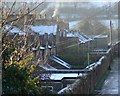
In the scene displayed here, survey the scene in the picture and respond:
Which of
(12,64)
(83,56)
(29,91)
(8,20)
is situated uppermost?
(8,20)

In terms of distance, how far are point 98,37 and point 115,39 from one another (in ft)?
5.98

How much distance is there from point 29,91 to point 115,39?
3585 centimetres

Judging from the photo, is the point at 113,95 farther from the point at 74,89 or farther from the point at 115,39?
the point at 115,39

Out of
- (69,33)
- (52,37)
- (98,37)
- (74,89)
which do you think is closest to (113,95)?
(74,89)

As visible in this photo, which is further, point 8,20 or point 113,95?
point 113,95

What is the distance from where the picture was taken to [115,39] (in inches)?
1592

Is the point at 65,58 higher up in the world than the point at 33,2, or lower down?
lower down

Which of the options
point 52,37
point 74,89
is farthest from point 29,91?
point 52,37

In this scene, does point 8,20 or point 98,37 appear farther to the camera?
point 98,37

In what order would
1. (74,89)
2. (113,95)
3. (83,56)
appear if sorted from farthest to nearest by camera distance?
(83,56), (113,95), (74,89)

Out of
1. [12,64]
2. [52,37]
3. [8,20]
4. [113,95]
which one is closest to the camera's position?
[8,20]

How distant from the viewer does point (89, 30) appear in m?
41.7

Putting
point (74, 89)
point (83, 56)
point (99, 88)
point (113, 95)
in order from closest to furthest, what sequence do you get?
point (74, 89) < point (113, 95) < point (99, 88) < point (83, 56)

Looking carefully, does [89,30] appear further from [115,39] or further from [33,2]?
[33,2]
